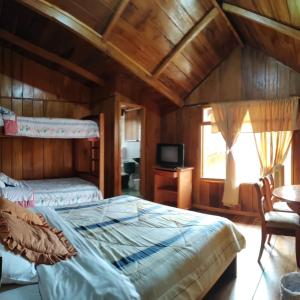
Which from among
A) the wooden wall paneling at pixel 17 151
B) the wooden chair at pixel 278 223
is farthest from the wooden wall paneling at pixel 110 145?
the wooden chair at pixel 278 223

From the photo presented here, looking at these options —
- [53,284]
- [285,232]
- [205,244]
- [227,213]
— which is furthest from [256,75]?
[53,284]

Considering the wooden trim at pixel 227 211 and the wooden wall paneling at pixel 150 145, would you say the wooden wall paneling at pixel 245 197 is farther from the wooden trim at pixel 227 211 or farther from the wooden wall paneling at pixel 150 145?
the wooden wall paneling at pixel 150 145

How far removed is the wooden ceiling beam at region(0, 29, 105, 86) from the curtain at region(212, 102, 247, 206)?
7.26 feet

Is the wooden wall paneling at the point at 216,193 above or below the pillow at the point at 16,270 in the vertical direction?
below

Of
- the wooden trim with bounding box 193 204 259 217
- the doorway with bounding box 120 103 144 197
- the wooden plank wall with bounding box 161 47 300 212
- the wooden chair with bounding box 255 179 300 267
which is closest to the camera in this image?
the wooden chair with bounding box 255 179 300 267

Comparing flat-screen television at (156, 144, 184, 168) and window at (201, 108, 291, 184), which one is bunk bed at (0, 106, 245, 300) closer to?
flat-screen television at (156, 144, 184, 168)

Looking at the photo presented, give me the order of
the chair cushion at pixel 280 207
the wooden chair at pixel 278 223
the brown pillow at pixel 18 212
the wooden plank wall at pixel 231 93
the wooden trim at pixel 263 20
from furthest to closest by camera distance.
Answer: the wooden plank wall at pixel 231 93 → the chair cushion at pixel 280 207 → the wooden trim at pixel 263 20 → the wooden chair at pixel 278 223 → the brown pillow at pixel 18 212

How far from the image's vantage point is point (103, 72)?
169 inches

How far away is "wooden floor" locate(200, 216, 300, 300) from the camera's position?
2102 millimetres

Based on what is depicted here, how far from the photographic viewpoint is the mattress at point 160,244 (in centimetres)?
136

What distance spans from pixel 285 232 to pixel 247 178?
194 centimetres

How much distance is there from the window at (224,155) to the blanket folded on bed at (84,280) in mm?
3603

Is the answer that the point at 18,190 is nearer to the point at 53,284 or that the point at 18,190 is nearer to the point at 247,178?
the point at 53,284

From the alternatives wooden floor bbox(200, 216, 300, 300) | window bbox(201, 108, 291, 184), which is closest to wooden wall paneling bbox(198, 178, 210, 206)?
window bbox(201, 108, 291, 184)
